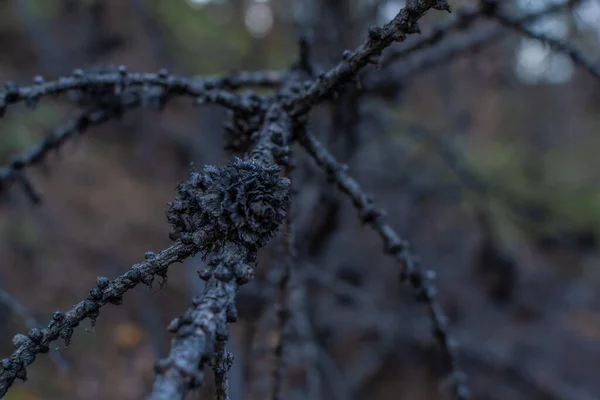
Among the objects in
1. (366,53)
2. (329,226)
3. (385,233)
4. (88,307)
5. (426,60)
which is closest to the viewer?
(88,307)

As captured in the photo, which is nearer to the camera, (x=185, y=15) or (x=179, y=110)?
(x=185, y=15)

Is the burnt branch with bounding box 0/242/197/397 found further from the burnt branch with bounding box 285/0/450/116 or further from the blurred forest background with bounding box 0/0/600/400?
the blurred forest background with bounding box 0/0/600/400

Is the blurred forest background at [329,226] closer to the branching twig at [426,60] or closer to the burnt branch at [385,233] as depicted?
the branching twig at [426,60]

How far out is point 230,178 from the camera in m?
0.77

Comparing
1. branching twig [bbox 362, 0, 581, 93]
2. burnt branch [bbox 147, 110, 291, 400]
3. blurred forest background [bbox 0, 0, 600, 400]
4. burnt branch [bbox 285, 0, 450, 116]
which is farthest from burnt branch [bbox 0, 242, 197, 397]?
blurred forest background [bbox 0, 0, 600, 400]

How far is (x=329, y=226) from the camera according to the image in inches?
118

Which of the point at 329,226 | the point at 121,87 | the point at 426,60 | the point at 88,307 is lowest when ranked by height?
the point at 88,307

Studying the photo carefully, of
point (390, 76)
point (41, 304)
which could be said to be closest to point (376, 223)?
point (390, 76)

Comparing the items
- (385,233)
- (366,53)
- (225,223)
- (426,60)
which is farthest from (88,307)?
(426,60)

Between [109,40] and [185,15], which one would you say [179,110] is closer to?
[185,15]

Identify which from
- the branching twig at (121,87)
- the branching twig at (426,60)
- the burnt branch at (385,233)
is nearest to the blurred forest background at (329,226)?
the branching twig at (426,60)

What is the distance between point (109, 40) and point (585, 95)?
595 centimetres

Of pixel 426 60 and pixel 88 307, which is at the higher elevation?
pixel 426 60

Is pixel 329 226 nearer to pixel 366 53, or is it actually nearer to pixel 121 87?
pixel 121 87
